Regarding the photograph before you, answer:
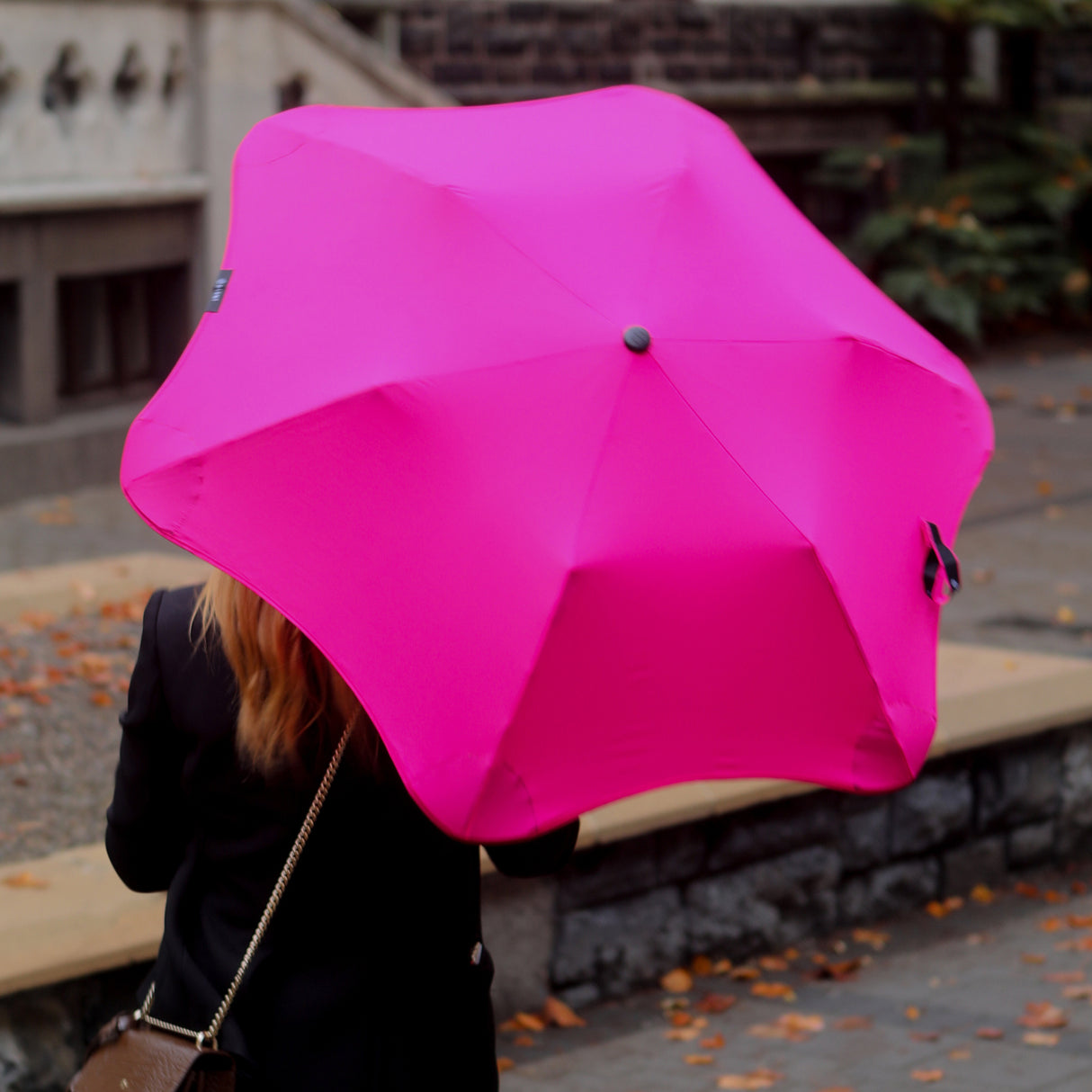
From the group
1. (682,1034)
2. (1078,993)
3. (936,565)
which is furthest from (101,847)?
(1078,993)

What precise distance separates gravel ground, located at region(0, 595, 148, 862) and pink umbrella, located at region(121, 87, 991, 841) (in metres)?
2.64

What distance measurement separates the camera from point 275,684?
2.19 metres

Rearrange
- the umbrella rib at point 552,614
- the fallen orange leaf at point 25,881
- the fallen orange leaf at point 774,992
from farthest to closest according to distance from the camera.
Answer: the fallen orange leaf at point 774,992 → the fallen orange leaf at point 25,881 → the umbrella rib at point 552,614

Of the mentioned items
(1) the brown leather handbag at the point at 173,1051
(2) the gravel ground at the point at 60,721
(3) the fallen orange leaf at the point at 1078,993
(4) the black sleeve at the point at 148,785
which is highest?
(4) the black sleeve at the point at 148,785

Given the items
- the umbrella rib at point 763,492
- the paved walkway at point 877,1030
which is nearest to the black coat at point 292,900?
the umbrella rib at point 763,492

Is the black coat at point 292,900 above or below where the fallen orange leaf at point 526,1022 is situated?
above

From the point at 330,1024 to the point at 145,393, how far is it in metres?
9.26

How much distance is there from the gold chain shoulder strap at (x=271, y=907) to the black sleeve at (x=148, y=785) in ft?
0.66

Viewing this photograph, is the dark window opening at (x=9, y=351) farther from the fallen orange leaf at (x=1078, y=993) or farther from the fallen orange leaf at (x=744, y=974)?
the fallen orange leaf at (x=1078, y=993)

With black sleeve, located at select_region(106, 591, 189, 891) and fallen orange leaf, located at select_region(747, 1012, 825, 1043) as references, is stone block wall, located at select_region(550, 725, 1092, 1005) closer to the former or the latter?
fallen orange leaf, located at select_region(747, 1012, 825, 1043)

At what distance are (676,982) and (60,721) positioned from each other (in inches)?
77.6

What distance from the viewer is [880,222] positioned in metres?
15.7

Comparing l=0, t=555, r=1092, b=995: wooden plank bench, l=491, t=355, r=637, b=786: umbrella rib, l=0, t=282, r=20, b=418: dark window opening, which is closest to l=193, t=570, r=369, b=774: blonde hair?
l=491, t=355, r=637, b=786: umbrella rib

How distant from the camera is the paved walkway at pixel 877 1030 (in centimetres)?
436
